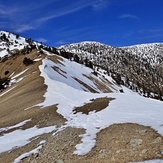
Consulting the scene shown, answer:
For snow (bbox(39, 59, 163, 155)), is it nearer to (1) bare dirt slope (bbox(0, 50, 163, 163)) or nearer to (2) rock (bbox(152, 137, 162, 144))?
(1) bare dirt slope (bbox(0, 50, 163, 163))

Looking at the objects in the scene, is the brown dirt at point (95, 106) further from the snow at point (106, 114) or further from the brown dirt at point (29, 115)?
the brown dirt at point (29, 115)

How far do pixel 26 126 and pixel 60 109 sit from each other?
5136mm

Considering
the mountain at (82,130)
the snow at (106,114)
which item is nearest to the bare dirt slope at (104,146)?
the mountain at (82,130)

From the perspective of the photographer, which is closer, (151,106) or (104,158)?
(104,158)

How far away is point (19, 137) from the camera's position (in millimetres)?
25250

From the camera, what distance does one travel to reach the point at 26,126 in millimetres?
28953

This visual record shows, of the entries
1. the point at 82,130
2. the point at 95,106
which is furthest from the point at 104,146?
the point at 95,106

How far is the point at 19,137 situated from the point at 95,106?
30.8 feet

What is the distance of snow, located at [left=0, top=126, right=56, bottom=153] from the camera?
22763 mm

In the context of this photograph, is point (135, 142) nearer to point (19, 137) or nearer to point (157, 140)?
point (157, 140)

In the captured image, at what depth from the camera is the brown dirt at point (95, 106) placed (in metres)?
30.0

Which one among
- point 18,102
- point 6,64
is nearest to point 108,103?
point 18,102

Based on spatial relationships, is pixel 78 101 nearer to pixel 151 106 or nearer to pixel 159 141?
pixel 151 106

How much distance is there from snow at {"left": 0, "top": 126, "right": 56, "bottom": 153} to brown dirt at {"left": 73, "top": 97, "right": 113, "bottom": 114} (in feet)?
18.4
